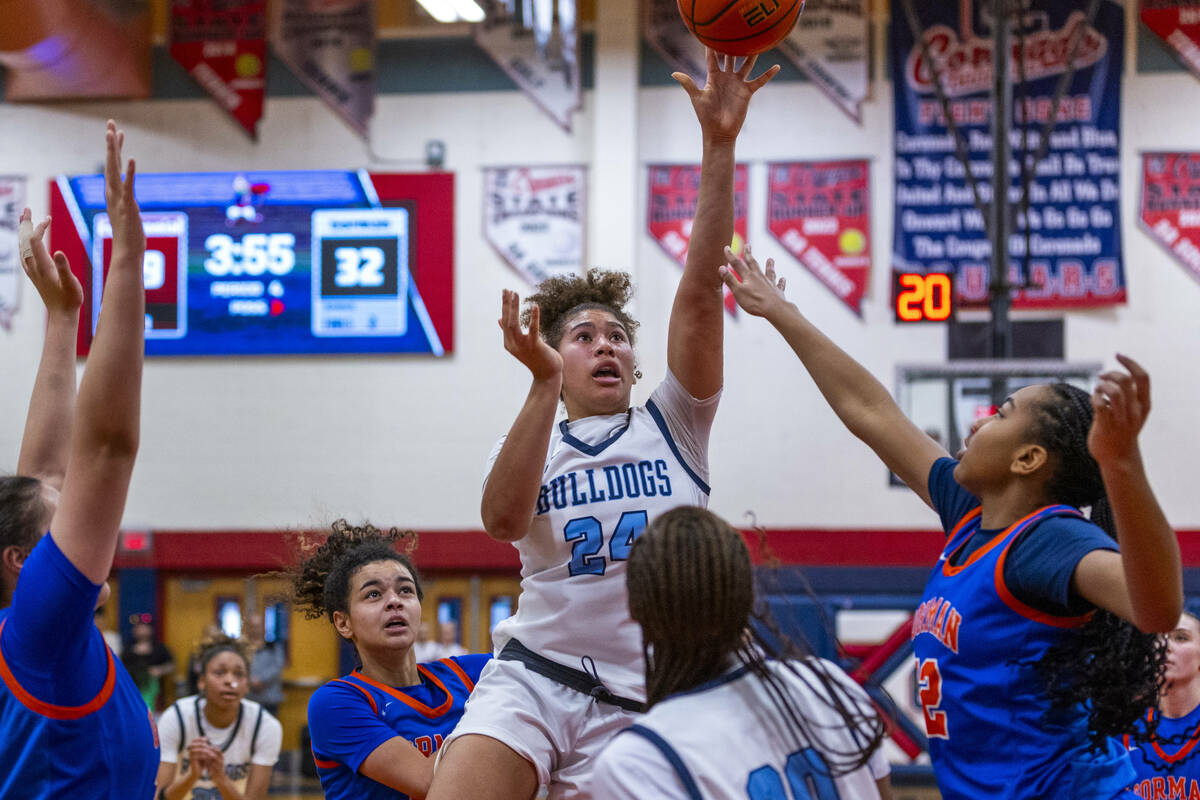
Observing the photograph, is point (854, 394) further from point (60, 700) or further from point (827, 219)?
point (827, 219)

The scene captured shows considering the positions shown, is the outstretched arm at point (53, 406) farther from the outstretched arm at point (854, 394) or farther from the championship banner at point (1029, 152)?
the championship banner at point (1029, 152)

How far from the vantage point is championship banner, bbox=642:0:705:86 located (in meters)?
12.2

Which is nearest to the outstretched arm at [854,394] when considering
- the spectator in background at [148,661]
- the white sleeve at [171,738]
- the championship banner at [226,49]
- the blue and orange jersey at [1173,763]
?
the blue and orange jersey at [1173,763]

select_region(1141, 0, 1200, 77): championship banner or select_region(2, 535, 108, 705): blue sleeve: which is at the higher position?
select_region(1141, 0, 1200, 77): championship banner

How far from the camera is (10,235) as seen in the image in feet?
42.6

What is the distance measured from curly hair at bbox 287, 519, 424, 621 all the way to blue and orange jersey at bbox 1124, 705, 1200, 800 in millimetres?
2304

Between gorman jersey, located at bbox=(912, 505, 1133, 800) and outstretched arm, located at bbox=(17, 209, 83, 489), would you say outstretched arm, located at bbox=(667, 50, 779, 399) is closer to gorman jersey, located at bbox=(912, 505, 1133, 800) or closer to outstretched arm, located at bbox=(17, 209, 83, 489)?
gorman jersey, located at bbox=(912, 505, 1133, 800)

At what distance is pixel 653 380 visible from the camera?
1187 cm

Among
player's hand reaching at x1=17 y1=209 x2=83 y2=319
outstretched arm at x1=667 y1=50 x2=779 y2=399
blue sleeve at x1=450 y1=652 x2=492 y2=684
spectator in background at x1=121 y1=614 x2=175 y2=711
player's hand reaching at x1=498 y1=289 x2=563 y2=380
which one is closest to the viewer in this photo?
player's hand reaching at x1=17 y1=209 x2=83 y2=319

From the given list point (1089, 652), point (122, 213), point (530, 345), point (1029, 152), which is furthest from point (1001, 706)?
point (1029, 152)

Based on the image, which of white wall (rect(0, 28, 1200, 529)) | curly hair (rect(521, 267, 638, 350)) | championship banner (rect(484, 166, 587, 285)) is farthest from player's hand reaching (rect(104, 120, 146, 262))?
championship banner (rect(484, 166, 587, 285))

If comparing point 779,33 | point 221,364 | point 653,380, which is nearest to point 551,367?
point 779,33

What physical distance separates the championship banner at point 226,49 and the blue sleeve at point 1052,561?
11.5 meters

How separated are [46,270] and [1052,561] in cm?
213
